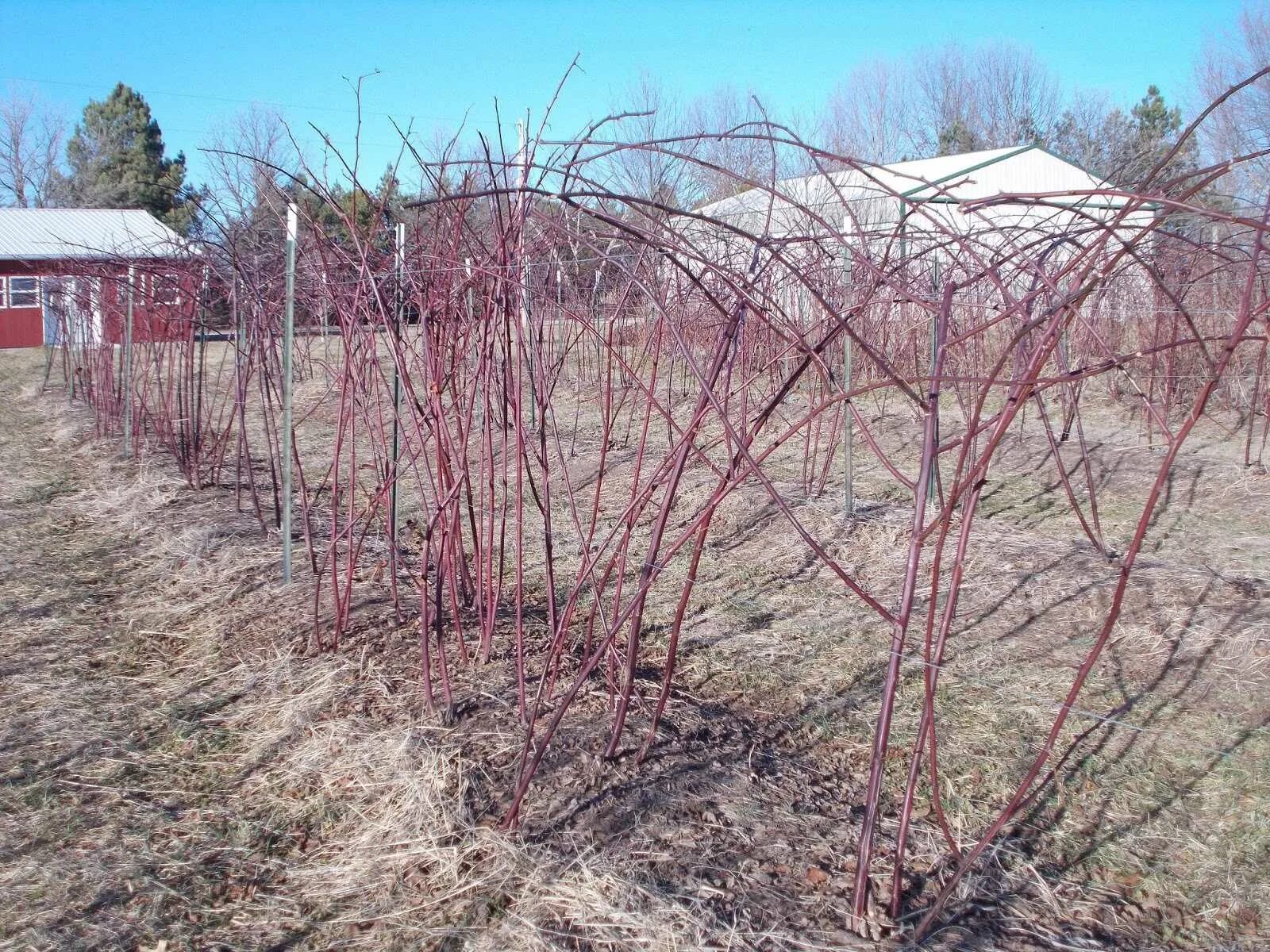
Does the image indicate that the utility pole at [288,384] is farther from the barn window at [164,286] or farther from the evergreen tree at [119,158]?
the evergreen tree at [119,158]

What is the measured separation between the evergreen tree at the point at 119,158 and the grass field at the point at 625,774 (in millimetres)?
30507

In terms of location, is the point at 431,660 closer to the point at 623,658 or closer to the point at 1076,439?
the point at 623,658

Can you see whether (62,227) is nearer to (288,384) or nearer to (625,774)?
(288,384)

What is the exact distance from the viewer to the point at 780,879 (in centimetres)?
216

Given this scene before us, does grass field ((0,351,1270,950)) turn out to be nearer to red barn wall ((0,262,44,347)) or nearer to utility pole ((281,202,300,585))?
utility pole ((281,202,300,585))

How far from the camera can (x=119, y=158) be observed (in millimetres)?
31750

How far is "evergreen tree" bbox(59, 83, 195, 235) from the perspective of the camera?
31.0m

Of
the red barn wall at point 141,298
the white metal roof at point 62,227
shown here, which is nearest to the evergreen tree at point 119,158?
the white metal roof at point 62,227

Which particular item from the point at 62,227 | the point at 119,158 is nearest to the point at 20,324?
the point at 62,227

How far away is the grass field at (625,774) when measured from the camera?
2.10m

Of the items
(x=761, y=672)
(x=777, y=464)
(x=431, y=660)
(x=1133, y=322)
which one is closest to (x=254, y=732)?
(x=431, y=660)

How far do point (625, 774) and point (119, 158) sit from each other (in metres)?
35.0

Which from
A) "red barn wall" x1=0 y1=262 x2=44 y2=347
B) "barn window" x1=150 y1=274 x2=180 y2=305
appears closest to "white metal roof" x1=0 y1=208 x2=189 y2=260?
"red barn wall" x1=0 y1=262 x2=44 y2=347

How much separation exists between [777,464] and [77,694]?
4.79m
